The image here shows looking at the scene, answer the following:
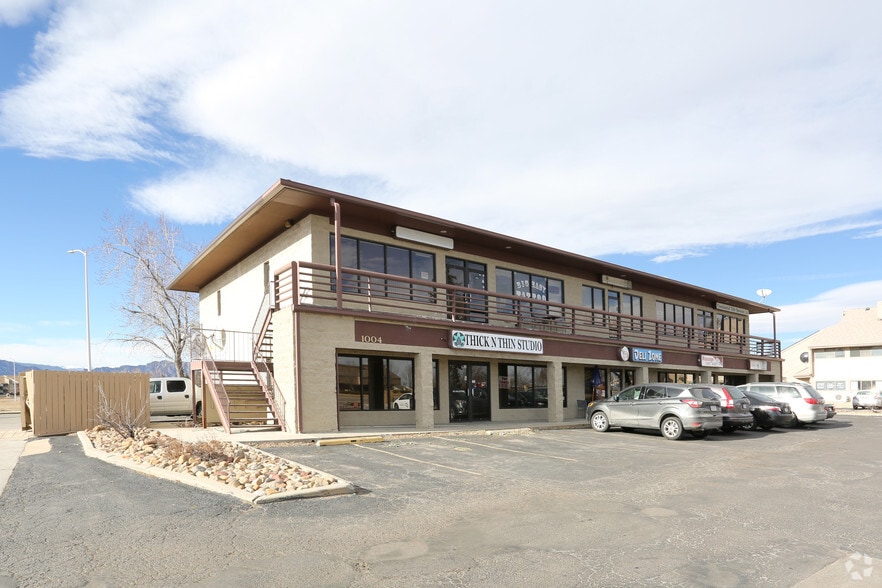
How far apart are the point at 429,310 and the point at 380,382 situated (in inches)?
107

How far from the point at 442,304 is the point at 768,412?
12.3m

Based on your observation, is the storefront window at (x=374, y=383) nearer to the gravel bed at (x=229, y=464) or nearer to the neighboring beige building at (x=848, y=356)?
the gravel bed at (x=229, y=464)

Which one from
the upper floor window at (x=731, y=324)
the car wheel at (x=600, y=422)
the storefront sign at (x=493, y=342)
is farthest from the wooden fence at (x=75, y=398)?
the upper floor window at (x=731, y=324)

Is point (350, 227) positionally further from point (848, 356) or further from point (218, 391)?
point (848, 356)

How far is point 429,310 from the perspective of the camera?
18984 mm

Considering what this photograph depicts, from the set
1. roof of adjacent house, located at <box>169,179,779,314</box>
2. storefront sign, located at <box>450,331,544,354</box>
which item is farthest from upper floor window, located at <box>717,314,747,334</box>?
storefront sign, located at <box>450,331,544,354</box>

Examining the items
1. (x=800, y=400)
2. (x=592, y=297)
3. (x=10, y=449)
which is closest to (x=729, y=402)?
(x=800, y=400)

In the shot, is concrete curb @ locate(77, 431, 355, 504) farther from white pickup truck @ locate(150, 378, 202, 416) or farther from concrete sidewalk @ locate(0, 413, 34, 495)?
white pickup truck @ locate(150, 378, 202, 416)

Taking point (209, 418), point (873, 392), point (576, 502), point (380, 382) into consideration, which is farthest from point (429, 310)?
point (873, 392)

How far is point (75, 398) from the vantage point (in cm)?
1716

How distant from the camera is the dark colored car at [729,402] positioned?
57.8 feet

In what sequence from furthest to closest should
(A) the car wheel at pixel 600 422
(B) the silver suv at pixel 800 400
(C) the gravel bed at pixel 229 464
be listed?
(B) the silver suv at pixel 800 400
(A) the car wheel at pixel 600 422
(C) the gravel bed at pixel 229 464

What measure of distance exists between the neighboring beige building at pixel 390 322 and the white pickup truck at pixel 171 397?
7.48 ft

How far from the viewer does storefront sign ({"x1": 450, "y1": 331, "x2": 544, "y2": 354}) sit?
60.2ft
